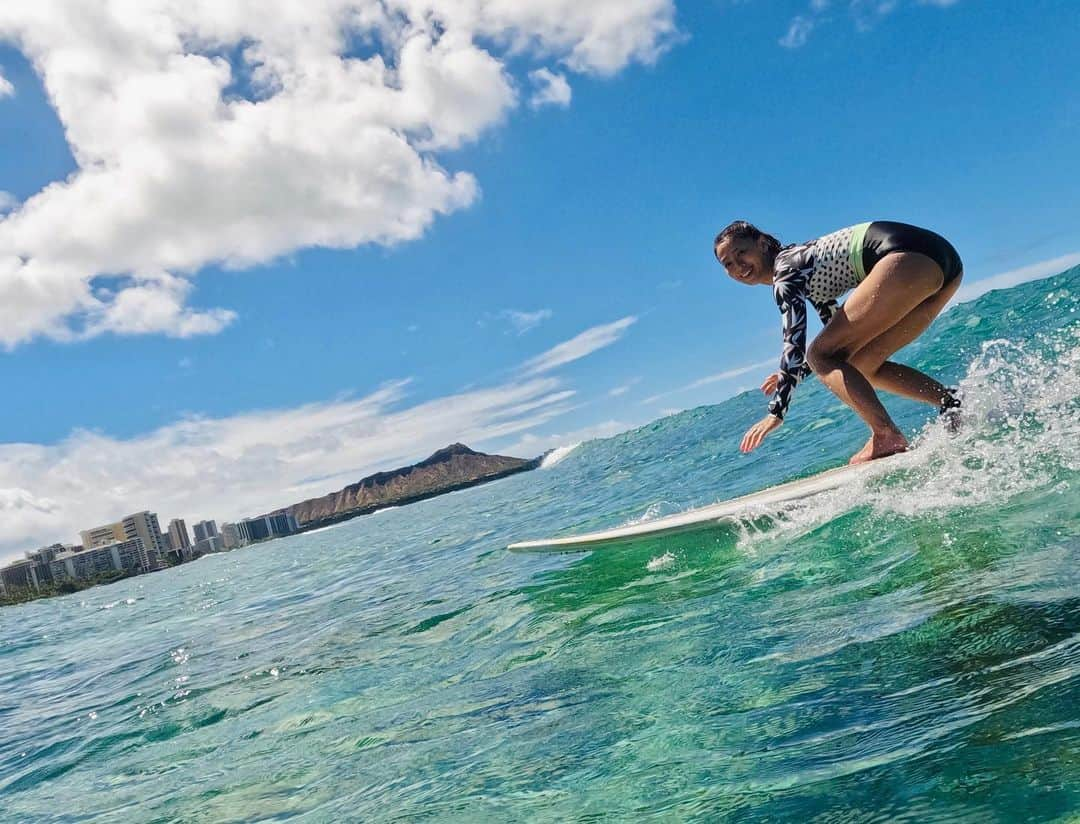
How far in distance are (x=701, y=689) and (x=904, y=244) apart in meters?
3.88

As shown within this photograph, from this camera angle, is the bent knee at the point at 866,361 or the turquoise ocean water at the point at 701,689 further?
the bent knee at the point at 866,361

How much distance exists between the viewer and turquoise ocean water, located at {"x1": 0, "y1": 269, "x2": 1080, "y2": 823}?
239 cm

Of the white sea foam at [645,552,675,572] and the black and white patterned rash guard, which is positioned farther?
the white sea foam at [645,552,675,572]

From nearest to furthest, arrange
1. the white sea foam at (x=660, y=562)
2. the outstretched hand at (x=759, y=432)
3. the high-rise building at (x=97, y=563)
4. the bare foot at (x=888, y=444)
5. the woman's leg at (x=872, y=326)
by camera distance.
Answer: the woman's leg at (x=872, y=326)
the outstretched hand at (x=759, y=432)
the bare foot at (x=888, y=444)
the white sea foam at (x=660, y=562)
the high-rise building at (x=97, y=563)

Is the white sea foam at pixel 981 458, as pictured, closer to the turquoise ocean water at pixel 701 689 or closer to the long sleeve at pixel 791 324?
the turquoise ocean water at pixel 701 689

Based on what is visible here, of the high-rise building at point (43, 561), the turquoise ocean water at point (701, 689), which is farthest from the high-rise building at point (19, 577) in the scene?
the turquoise ocean water at point (701, 689)

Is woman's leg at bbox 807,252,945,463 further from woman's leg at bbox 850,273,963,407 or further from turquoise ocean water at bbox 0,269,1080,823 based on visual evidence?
turquoise ocean water at bbox 0,269,1080,823

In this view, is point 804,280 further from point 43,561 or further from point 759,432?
point 43,561

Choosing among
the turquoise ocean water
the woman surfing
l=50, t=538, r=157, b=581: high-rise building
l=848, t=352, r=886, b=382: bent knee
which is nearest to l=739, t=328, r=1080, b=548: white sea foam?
the turquoise ocean water

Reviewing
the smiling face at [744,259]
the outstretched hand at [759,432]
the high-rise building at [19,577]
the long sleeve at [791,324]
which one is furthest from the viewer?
the high-rise building at [19,577]

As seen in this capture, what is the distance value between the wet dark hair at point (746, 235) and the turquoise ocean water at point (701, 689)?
1961 mm

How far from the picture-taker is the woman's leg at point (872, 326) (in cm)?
554

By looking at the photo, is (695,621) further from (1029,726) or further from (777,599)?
(1029,726)

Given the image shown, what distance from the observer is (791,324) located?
5.87 m
